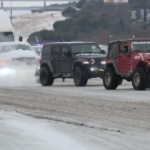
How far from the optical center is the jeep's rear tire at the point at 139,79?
1919cm

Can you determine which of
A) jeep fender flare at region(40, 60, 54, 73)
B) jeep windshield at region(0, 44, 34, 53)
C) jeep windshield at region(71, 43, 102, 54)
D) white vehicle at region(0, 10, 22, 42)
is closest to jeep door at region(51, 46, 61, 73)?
jeep fender flare at region(40, 60, 54, 73)

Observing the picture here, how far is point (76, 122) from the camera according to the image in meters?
11.4

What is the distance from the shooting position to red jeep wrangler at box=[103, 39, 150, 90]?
19406mm

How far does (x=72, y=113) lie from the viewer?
523 inches

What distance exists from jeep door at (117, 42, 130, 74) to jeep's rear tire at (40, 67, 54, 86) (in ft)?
15.6

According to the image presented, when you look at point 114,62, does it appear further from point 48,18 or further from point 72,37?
point 48,18

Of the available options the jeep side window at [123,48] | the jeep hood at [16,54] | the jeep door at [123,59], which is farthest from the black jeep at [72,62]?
the jeep side window at [123,48]

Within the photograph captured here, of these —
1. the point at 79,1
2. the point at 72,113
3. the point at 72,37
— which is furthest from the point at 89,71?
the point at 79,1

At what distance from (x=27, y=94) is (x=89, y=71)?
4.45 meters

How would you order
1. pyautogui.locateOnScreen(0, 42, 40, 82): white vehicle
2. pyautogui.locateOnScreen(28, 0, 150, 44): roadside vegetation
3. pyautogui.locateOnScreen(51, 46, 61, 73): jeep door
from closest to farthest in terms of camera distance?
pyautogui.locateOnScreen(51, 46, 61, 73): jeep door
pyautogui.locateOnScreen(0, 42, 40, 82): white vehicle
pyautogui.locateOnScreen(28, 0, 150, 44): roadside vegetation

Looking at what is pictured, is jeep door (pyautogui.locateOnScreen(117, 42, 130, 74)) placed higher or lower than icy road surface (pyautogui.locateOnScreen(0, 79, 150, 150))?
higher

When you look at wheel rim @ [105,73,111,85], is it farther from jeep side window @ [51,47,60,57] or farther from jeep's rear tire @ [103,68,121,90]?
jeep side window @ [51,47,60,57]

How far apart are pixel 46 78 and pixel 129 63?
5.52 m

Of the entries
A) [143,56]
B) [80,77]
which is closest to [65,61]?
[80,77]
